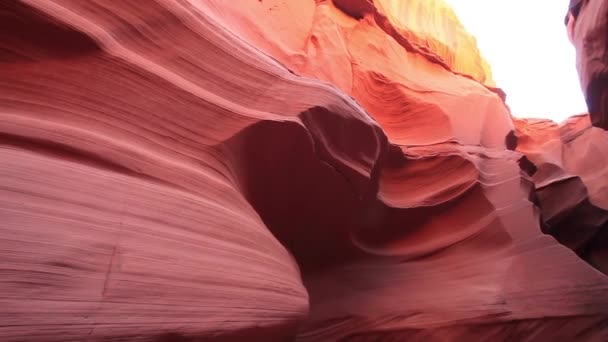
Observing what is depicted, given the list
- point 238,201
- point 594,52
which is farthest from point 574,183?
point 238,201

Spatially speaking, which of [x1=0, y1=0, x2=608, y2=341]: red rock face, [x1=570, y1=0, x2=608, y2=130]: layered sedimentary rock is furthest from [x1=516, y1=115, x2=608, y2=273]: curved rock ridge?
[x1=0, y1=0, x2=608, y2=341]: red rock face

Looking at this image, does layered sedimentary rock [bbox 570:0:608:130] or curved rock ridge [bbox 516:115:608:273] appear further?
curved rock ridge [bbox 516:115:608:273]

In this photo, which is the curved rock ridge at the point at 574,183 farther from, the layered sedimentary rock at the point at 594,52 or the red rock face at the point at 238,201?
the red rock face at the point at 238,201

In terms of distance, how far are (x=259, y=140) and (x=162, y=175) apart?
Result: 601mm

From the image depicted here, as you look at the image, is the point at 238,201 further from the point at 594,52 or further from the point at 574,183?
the point at 574,183

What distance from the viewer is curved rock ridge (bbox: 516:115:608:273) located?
17.3 feet

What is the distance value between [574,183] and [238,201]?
5.03 m

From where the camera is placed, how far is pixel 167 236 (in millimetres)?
1394

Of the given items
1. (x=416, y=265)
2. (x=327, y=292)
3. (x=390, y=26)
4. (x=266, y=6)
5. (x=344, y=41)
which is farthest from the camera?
(x=390, y=26)

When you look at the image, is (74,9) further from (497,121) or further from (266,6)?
(497,121)

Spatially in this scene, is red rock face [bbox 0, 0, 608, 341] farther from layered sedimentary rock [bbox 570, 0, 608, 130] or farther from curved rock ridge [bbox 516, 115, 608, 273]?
layered sedimentary rock [bbox 570, 0, 608, 130]

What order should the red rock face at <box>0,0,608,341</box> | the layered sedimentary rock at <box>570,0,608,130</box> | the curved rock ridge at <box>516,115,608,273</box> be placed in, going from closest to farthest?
the red rock face at <box>0,0,608,341</box> < the layered sedimentary rock at <box>570,0,608,130</box> < the curved rock ridge at <box>516,115,608,273</box>

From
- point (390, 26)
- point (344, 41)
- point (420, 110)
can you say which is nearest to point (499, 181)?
point (420, 110)

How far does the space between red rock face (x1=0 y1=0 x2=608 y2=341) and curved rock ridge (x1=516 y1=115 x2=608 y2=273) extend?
3.83 ft
